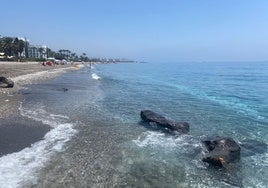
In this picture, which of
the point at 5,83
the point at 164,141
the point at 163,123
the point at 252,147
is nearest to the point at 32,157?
the point at 164,141

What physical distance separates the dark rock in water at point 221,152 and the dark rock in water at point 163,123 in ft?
11.4

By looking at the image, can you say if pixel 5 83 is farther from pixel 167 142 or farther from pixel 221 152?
pixel 221 152

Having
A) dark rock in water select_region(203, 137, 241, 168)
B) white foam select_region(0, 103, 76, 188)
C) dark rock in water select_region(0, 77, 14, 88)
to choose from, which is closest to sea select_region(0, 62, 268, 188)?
white foam select_region(0, 103, 76, 188)

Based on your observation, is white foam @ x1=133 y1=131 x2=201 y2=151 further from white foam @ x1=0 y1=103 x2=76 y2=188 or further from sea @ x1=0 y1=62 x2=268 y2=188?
white foam @ x1=0 y1=103 x2=76 y2=188

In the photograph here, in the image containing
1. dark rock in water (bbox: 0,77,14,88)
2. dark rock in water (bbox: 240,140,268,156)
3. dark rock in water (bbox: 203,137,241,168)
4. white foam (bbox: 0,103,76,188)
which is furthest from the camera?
dark rock in water (bbox: 0,77,14,88)

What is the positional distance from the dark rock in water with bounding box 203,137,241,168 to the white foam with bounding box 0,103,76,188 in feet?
25.3

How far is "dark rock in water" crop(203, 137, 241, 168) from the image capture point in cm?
1479

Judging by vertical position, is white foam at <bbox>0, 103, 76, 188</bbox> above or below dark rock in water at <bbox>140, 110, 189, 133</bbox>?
below

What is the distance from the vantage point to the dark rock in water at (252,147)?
56.2ft

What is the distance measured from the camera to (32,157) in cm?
1505

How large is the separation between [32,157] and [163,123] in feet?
32.5

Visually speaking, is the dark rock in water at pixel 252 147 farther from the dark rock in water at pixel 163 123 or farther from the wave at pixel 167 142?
the dark rock in water at pixel 163 123

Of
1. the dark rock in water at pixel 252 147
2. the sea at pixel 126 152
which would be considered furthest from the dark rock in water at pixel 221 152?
the dark rock in water at pixel 252 147

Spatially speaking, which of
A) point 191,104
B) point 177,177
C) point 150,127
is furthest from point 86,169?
point 191,104
